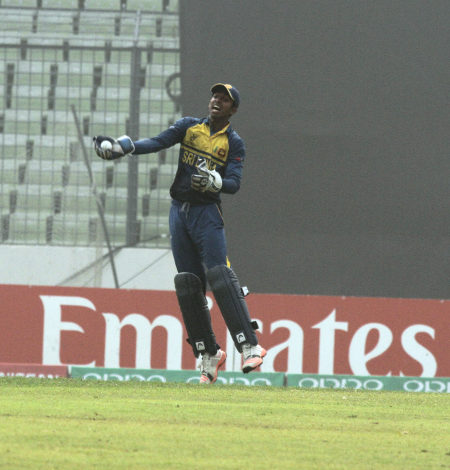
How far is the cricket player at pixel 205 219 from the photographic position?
4691mm

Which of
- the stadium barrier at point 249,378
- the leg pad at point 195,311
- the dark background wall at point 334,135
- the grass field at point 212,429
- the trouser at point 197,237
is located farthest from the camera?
the dark background wall at point 334,135

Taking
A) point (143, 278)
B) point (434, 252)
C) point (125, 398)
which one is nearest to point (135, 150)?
point (125, 398)

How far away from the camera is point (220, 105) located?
A: 481cm

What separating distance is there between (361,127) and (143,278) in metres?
2.52

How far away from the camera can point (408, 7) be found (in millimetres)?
10180

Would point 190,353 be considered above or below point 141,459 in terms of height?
below

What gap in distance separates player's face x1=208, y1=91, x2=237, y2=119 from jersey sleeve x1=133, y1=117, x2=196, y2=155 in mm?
135

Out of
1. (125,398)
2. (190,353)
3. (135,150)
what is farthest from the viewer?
(190,353)

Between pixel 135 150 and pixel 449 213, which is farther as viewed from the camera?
pixel 449 213

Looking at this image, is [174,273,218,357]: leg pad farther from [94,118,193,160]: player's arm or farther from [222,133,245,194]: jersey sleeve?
[94,118,193,160]: player's arm

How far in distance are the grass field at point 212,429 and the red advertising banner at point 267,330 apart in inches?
159

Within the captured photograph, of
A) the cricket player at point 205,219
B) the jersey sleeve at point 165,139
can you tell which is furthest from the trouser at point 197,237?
the jersey sleeve at point 165,139

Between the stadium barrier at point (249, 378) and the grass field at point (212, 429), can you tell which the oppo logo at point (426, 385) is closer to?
the stadium barrier at point (249, 378)

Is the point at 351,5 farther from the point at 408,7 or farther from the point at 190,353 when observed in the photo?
the point at 190,353
